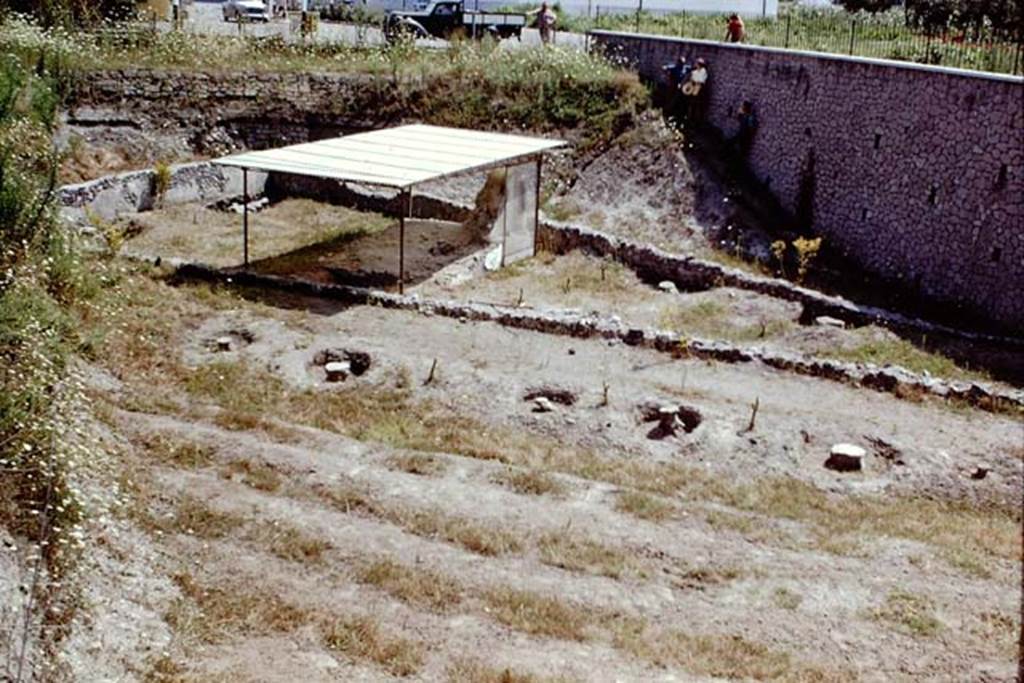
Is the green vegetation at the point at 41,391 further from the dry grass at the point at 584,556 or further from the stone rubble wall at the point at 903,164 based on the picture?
the stone rubble wall at the point at 903,164

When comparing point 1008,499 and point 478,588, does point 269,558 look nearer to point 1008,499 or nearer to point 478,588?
point 478,588

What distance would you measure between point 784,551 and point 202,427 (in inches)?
254

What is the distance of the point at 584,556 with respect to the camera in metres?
10.3

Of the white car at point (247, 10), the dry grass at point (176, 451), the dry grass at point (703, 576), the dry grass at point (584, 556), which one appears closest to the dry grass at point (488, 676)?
the dry grass at point (584, 556)

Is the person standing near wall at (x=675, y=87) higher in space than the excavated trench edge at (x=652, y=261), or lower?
higher

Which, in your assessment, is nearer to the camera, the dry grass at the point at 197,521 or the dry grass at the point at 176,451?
the dry grass at the point at 197,521

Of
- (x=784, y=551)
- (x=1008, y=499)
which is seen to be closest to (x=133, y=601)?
(x=784, y=551)

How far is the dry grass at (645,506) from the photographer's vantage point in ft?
36.8

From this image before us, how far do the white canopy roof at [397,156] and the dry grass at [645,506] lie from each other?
25.0 ft

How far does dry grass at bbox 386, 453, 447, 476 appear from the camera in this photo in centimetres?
1185

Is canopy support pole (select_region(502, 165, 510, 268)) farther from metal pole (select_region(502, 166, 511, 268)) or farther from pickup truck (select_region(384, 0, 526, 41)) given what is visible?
pickup truck (select_region(384, 0, 526, 41))

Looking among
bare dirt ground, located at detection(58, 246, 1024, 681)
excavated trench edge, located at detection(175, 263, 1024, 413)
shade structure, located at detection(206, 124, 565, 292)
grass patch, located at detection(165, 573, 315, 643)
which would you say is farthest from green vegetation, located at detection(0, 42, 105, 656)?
shade structure, located at detection(206, 124, 565, 292)

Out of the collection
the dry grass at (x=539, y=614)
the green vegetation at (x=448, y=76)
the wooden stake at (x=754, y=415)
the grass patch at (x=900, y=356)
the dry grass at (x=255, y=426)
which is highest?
the green vegetation at (x=448, y=76)

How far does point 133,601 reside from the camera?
8.74 m
